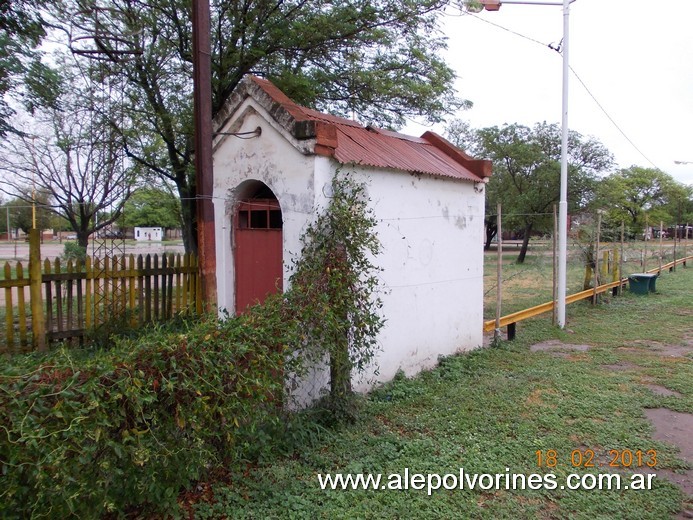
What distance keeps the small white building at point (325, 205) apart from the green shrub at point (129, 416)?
1394 mm

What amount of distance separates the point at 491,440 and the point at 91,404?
342cm

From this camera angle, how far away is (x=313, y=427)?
4594mm

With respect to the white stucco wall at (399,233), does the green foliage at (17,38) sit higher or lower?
higher

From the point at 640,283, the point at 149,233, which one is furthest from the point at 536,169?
the point at 149,233

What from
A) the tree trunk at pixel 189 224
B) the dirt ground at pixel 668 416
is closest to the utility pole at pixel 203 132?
the dirt ground at pixel 668 416

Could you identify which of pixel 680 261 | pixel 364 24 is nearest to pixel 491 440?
pixel 364 24

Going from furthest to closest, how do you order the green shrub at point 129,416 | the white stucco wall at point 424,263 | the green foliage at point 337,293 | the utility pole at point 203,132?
the white stucco wall at point 424,263
the utility pole at point 203,132
the green foliage at point 337,293
the green shrub at point 129,416

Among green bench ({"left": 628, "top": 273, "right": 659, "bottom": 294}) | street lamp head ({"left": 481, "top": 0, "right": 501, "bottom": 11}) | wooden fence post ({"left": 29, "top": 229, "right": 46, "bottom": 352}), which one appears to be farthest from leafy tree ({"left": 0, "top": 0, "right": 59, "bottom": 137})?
green bench ({"left": 628, "top": 273, "right": 659, "bottom": 294})

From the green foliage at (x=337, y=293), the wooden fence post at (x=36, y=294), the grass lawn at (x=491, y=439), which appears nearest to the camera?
the grass lawn at (x=491, y=439)

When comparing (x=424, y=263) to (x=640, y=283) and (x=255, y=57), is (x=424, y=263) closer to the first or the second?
(x=255, y=57)

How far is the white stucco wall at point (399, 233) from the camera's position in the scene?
17.5ft

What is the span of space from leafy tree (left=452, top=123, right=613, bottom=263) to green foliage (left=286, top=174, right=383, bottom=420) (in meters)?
19.9

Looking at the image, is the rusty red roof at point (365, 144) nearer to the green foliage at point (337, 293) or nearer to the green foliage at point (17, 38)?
the green foliage at point (337, 293)

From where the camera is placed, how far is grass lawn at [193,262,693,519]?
3463 millimetres
